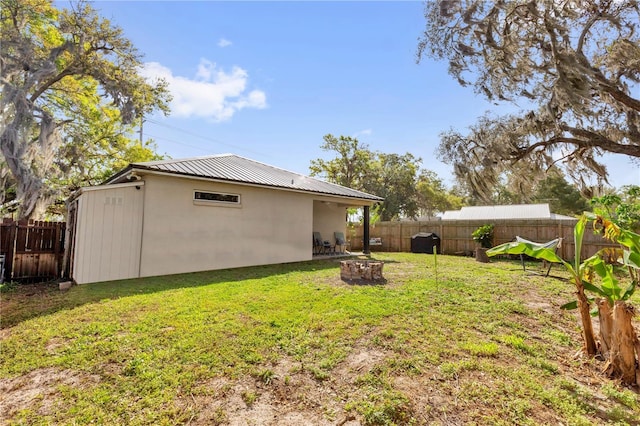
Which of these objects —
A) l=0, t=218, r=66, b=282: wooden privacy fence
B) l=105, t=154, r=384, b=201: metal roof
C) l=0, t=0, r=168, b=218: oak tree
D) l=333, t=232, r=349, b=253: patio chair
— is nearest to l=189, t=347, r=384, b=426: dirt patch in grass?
l=105, t=154, r=384, b=201: metal roof

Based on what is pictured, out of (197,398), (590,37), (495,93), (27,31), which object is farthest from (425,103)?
(27,31)

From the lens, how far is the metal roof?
7.61 m

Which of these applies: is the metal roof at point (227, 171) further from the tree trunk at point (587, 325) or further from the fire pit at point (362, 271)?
the tree trunk at point (587, 325)

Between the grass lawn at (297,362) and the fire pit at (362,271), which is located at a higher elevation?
the fire pit at (362,271)

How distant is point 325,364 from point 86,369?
2.34m

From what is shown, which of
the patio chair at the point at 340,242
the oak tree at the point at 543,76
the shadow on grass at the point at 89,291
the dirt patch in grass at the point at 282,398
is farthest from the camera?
the patio chair at the point at 340,242

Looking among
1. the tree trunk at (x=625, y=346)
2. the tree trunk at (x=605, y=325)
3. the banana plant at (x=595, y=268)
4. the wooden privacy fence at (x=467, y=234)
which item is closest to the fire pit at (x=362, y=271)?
the banana plant at (x=595, y=268)

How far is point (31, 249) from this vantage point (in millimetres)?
6742

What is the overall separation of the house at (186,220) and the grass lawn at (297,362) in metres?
1.59

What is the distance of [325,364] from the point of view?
9.77ft

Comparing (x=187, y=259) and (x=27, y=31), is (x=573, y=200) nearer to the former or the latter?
(x=187, y=259)

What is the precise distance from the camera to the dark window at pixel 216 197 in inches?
327

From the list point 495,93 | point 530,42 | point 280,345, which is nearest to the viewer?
point 280,345

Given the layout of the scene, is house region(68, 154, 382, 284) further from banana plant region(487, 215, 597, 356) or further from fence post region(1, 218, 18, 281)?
banana plant region(487, 215, 597, 356)
